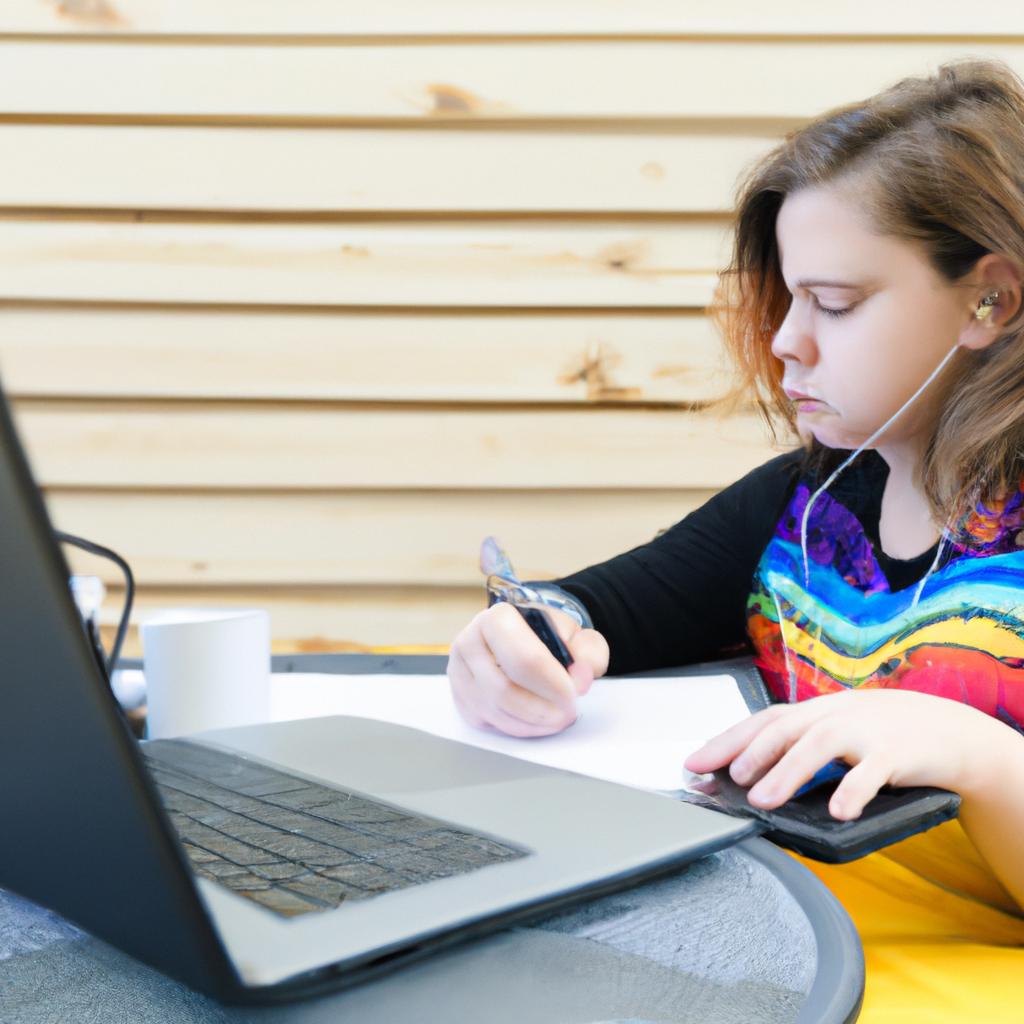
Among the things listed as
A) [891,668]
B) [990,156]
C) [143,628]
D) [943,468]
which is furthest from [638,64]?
[143,628]

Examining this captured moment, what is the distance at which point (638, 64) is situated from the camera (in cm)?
179

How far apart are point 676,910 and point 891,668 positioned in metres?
0.56

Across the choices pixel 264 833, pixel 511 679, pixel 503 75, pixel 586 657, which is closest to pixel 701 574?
pixel 586 657

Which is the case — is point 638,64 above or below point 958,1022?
above

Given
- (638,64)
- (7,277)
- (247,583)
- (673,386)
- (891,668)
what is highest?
(638,64)

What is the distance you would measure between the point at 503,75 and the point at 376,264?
39cm

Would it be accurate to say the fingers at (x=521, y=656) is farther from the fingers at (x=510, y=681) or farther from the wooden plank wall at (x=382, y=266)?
the wooden plank wall at (x=382, y=266)

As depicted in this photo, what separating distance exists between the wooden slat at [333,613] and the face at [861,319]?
1.06 metres

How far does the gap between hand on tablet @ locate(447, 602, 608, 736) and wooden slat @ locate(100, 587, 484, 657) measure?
1.09m

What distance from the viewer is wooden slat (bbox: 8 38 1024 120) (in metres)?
1.79

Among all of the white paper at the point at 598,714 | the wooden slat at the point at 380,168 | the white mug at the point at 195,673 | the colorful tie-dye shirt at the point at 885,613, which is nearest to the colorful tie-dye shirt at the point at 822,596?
the colorful tie-dye shirt at the point at 885,613

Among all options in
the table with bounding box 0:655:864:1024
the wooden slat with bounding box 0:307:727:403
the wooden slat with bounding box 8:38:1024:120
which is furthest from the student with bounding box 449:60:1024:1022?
the wooden slat with bounding box 8:38:1024:120

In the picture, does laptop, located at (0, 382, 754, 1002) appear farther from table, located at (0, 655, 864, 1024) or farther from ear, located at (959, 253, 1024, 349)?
ear, located at (959, 253, 1024, 349)

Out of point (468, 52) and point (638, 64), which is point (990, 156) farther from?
point (468, 52)
